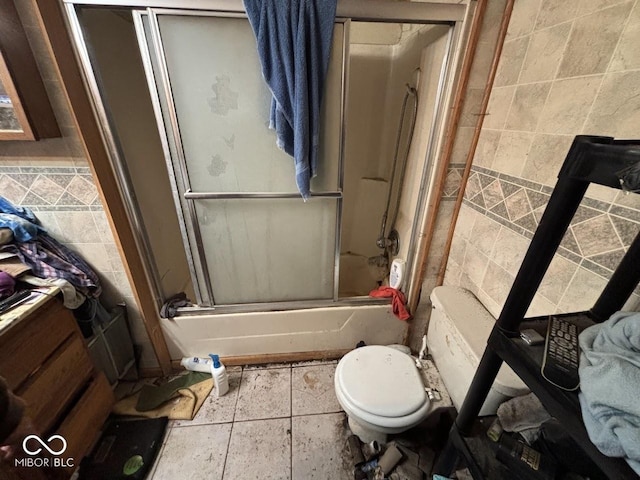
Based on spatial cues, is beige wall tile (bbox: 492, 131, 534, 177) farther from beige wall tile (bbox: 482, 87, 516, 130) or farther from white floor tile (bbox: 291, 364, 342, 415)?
white floor tile (bbox: 291, 364, 342, 415)

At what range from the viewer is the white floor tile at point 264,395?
Answer: 135 cm

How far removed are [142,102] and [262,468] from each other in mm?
1860

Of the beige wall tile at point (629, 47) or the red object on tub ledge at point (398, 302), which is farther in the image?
the red object on tub ledge at point (398, 302)

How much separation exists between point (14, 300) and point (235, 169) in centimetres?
88

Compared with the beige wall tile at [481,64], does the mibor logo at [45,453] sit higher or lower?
lower

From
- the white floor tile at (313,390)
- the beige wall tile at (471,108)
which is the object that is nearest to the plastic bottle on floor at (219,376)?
the white floor tile at (313,390)

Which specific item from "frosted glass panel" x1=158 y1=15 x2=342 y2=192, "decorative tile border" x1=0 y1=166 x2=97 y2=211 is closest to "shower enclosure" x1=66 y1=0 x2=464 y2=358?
"frosted glass panel" x1=158 y1=15 x2=342 y2=192

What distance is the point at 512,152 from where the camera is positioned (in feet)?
3.03

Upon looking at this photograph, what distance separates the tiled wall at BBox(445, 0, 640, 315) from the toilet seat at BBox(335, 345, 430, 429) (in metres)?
0.45

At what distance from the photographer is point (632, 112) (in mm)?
597

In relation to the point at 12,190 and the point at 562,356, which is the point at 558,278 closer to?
the point at 562,356

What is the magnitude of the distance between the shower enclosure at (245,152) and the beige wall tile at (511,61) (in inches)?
6.9

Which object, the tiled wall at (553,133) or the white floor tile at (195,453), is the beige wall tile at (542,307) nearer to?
the tiled wall at (553,133)

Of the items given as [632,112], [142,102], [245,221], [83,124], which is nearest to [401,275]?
[245,221]
